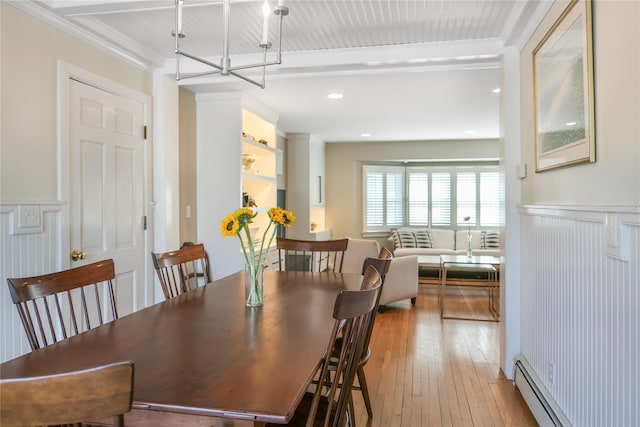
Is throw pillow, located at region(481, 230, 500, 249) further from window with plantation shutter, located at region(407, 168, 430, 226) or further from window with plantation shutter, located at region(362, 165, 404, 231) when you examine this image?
window with plantation shutter, located at region(362, 165, 404, 231)

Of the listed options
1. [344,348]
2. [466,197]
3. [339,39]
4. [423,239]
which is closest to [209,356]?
[344,348]

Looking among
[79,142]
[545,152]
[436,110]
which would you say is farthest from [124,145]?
[436,110]

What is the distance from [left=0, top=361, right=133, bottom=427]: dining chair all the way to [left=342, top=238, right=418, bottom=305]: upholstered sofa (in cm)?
402

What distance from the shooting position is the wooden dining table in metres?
0.93

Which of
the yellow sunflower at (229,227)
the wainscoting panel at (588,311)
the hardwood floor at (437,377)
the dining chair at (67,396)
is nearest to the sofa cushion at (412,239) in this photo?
the hardwood floor at (437,377)

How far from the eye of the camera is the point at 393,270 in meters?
4.61

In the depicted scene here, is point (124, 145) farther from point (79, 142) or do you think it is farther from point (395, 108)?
point (395, 108)

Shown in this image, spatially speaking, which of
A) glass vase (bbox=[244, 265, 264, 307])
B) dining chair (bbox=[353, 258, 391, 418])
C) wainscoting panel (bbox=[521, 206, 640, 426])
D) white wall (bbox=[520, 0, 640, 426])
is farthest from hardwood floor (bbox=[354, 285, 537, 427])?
glass vase (bbox=[244, 265, 264, 307])

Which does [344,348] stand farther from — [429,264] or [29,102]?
[429,264]

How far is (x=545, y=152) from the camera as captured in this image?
2.25m

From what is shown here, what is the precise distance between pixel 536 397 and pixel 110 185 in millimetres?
3027

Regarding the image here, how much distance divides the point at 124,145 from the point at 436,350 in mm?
3028

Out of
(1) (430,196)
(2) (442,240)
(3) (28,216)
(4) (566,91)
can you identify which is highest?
(4) (566,91)

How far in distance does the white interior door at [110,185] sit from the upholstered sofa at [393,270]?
2.34m
